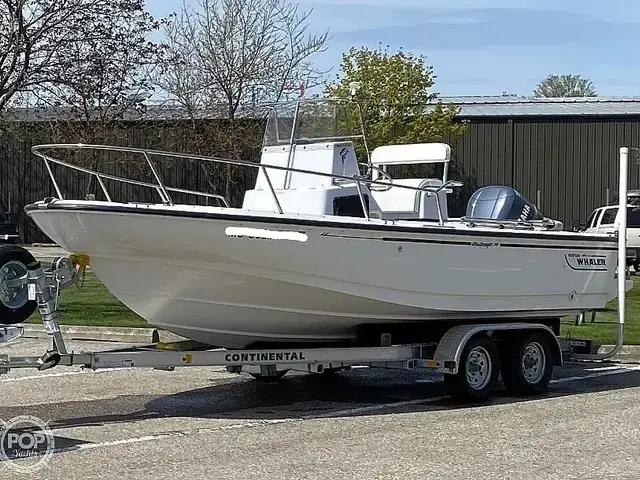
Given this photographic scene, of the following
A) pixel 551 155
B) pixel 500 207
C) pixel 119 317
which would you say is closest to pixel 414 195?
pixel 500 207

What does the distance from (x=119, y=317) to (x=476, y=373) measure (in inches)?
300

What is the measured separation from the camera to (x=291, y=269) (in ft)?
30.0

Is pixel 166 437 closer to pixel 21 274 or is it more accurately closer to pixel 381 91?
pixel 21 274

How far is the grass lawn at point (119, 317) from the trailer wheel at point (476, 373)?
3196 millimetres

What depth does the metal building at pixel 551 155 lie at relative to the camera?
36438 mm

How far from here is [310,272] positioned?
926 centimetres

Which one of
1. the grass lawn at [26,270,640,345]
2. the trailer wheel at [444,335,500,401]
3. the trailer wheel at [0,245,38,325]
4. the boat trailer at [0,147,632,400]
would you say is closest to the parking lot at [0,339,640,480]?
the trailer wheel at [444,335,500,401]

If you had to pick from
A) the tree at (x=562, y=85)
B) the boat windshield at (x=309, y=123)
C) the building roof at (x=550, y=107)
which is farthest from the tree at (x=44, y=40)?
the tree at (x=562, y=85)

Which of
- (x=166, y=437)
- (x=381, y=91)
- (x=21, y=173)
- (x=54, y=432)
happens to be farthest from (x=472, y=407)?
(x=21, y=173)

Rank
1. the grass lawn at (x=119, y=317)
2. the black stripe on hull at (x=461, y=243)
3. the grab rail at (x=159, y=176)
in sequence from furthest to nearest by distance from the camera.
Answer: the grass lawn at (x=119, y=317) < the black stripe on hull at (x=461, y=243) < the grab rail at (x=159, y=176)

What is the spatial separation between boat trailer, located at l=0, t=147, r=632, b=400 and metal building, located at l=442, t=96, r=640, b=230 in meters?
25.1

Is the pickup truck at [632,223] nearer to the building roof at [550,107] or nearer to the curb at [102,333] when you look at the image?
the building roof at [550,107]

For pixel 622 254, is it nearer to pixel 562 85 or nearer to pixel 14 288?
pixel 14 288

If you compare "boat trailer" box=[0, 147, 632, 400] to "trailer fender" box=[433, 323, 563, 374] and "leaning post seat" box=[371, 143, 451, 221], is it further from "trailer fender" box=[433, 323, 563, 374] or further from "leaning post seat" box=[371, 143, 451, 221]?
"leaning post seat" box=[371, 143, 451, 221]
